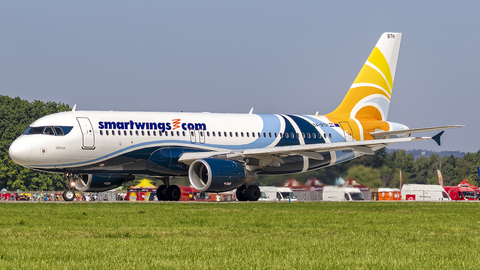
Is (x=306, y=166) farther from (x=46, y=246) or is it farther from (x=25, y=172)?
(x=25, y=172)

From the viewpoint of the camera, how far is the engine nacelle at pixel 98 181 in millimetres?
29828

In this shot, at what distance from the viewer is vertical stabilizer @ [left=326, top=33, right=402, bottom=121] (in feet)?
121

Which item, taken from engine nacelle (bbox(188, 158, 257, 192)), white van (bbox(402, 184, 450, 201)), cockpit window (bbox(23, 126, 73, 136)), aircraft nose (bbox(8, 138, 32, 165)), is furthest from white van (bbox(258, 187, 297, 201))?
aircraft nose (bbox(8, 138, 32, 165))

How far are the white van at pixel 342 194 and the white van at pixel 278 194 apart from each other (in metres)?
5.28

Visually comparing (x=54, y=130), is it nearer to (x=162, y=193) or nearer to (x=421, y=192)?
(x=162, y=193)

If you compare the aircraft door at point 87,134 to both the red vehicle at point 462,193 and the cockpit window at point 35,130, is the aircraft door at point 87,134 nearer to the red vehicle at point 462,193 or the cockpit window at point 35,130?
the cockpit window at point 35,130

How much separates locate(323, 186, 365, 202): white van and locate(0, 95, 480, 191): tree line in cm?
180

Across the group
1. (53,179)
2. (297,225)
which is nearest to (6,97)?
(53,179)

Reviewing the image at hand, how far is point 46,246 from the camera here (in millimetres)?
10477

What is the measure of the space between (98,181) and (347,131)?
13065 millimetres

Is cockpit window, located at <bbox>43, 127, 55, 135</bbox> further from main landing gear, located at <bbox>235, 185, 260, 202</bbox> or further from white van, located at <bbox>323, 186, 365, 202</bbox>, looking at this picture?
white van, located at <bbox>323, 186, 365, 202</bbox>

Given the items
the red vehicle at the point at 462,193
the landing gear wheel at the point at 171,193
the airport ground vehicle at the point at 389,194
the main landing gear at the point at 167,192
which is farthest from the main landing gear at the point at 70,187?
the red vehicle at the point at 462,193

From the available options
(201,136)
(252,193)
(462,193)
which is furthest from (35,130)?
(462,193)

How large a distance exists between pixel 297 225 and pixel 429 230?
2910 millimetres
